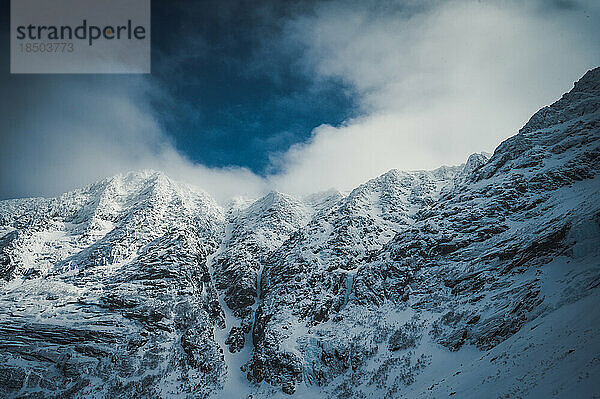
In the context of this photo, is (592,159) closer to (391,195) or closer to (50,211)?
(391,195)

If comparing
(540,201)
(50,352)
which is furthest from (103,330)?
(540,201)

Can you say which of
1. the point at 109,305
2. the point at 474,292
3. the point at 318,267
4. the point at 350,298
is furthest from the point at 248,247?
the point at 474,292

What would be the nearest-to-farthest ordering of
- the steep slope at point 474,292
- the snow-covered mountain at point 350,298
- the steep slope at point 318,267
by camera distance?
the steep slope at point 474,292, the snow-covered mountain at point 350,298, the steep slope at point 318,267

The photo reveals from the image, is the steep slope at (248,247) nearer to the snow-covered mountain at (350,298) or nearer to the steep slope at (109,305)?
the snow-covered mountain at (350,298)

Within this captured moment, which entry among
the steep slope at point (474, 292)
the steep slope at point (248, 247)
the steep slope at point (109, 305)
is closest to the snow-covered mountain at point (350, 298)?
the steep slope at point (474, 292)

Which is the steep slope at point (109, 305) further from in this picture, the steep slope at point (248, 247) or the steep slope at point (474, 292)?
the steep slope at point (474, 292)

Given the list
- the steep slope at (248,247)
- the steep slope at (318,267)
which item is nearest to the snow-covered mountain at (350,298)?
the steep slope at (318,267)

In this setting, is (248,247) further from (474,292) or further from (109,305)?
(474,292)

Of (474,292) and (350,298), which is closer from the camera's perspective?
(474,292)

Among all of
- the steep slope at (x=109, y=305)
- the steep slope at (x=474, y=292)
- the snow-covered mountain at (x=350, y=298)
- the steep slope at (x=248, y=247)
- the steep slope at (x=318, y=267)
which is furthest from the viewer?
the steep slope at (x=248, y=247)

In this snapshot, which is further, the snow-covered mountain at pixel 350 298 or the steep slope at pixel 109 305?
the steep slope at pixel 109 305

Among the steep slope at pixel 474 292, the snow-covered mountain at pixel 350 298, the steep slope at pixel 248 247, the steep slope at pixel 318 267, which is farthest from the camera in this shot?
the steep slope at pixel 248 247

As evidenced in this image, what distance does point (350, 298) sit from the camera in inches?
2783

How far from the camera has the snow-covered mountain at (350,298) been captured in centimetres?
3247
